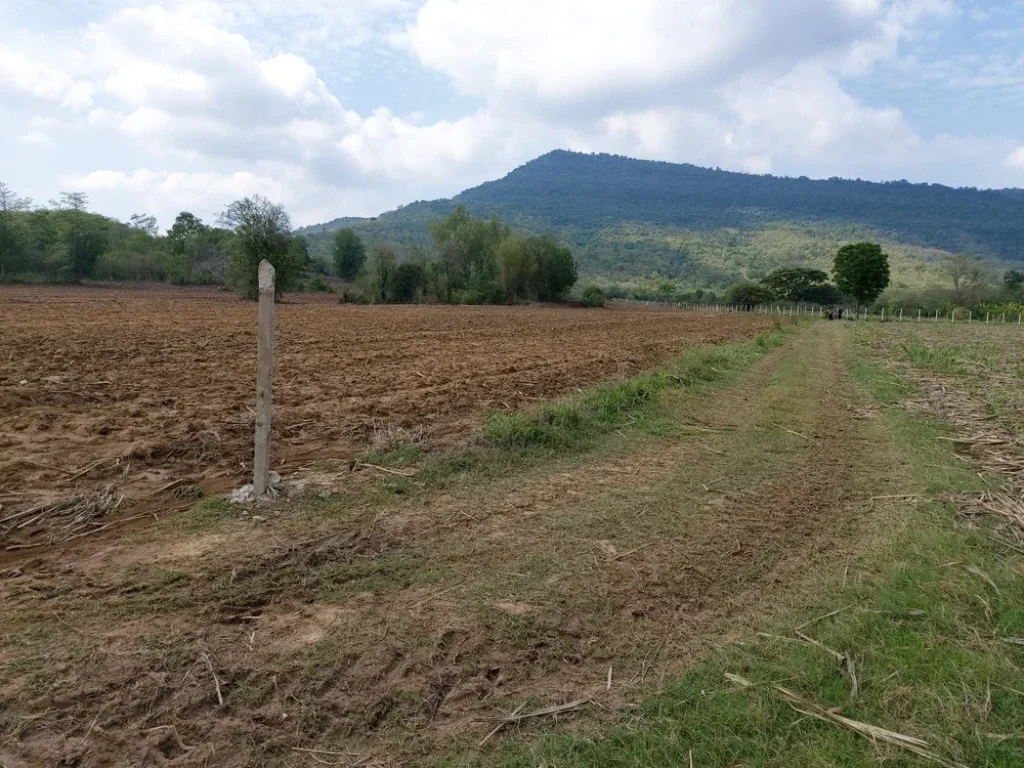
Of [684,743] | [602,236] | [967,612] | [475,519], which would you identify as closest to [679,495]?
[475,519]

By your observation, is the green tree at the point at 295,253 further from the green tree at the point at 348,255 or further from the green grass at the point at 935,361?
the green grass at the point at 935,361

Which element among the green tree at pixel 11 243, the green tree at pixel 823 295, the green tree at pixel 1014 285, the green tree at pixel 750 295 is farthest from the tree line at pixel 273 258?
the green tree at pixel 1014 285

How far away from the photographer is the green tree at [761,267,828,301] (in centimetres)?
7569

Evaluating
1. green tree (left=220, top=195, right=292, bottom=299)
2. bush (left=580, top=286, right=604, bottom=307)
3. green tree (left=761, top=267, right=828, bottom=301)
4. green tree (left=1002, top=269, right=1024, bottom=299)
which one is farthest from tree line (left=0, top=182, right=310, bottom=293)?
green tree (left=1002, top=269, right=1024, bottom=299)

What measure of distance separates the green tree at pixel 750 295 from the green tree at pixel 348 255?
44.9 meters

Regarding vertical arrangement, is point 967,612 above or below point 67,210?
below

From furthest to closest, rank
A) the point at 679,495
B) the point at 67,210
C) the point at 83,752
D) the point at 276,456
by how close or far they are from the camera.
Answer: the point at 67,210, the point at 276,456, the point at 679,495, the point at 83,752

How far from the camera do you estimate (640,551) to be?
4.29m

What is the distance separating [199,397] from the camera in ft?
27.4

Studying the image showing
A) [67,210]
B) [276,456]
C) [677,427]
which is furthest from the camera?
[67,210]

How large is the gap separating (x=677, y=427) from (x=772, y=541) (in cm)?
363

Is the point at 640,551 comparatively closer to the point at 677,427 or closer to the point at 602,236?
the point at 677,427

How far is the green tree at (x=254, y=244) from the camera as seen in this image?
146 ft

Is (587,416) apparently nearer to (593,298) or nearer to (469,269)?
(469,269)
